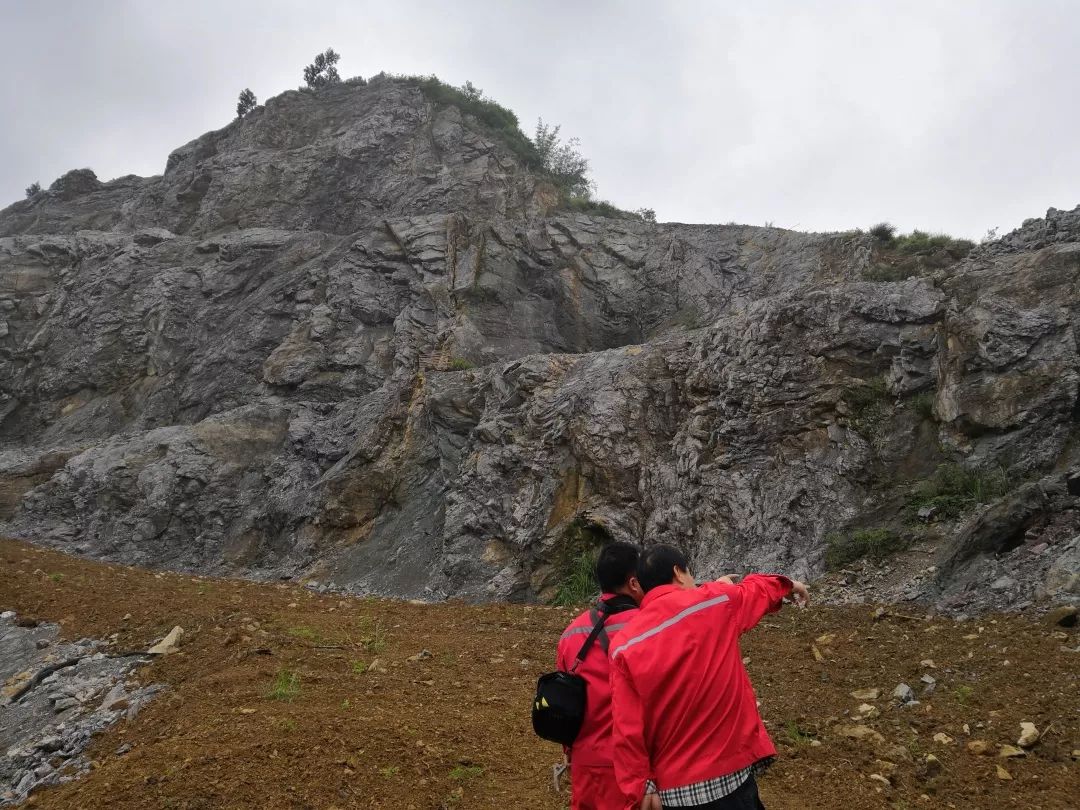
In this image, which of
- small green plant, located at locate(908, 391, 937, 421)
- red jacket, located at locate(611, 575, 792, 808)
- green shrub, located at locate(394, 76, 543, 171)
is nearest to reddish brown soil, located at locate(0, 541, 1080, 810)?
red jacket, located at locate(611, 575, 792, 808)

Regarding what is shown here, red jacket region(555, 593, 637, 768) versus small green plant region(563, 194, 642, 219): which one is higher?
small green plant region(563, 194, 642, 219)

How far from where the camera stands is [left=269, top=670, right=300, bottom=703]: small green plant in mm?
6051

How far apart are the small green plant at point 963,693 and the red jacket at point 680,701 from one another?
11.4 feet

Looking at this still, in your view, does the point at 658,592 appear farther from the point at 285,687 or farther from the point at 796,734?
the point at 285,687

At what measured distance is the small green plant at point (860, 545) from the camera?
888 cm

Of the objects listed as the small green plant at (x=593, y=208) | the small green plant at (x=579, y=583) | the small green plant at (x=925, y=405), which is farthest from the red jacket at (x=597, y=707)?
the small green plant at (x=593, y=208)

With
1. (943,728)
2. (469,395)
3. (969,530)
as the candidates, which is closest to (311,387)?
(469,395)

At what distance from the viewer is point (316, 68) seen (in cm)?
3303

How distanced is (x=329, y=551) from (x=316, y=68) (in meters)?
26.5

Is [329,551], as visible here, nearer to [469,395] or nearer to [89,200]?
[469,395]

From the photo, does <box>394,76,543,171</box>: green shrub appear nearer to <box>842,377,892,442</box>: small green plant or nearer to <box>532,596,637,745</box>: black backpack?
<box>842,377,892,442</box>: small green plant

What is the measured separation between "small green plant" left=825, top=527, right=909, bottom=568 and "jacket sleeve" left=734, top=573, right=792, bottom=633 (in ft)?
21.9

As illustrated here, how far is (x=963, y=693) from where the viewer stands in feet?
17.4

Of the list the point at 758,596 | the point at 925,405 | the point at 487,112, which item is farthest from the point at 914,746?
the point at 487,112
